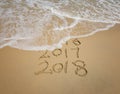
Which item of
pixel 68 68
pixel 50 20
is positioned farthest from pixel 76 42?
pixel 50 20

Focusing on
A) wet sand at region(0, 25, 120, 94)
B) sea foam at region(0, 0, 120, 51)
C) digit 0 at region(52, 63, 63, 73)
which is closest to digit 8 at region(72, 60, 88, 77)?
wet sand at region(0, 25, 120, 94)

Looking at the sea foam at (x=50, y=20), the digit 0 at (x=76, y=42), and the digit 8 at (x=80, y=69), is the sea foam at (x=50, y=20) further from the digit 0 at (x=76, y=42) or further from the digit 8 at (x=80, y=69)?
the digit 8 at (x=80, y=69)

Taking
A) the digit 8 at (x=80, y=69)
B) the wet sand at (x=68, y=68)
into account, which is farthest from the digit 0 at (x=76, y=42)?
the digit 8 at (x=80, y=69)

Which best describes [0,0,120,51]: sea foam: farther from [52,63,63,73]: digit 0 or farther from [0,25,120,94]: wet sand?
[52,63,63,73]: digit 0

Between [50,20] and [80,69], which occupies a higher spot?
[50,20]

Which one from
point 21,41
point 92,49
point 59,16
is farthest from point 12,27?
point 92,49

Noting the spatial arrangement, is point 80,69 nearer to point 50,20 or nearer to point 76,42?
point 76,42
